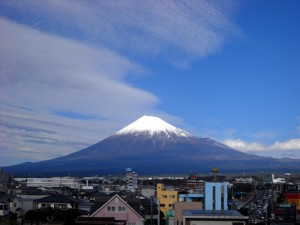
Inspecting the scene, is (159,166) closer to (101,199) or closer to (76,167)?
(76,167)

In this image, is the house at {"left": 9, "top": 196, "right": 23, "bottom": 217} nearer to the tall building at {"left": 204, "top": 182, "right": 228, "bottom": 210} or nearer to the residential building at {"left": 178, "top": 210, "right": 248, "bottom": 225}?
the tall building at {"left": 204, "top": 182, "right": 228, "bottom": 210}

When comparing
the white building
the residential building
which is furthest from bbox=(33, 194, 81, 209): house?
the white building

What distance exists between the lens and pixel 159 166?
154 metres

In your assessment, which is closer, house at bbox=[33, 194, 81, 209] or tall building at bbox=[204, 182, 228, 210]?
tall building at bbox=[204, 182, 228, 210]

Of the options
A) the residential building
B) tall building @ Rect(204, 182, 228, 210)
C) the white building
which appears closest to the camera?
the residential building

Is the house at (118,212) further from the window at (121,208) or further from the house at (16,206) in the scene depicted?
the house at (16,206)

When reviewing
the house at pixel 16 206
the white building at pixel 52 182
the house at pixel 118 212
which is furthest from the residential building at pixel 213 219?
the white building at pixel 52 182

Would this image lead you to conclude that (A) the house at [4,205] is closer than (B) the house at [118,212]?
No

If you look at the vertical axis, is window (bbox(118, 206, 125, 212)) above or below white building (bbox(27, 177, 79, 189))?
below

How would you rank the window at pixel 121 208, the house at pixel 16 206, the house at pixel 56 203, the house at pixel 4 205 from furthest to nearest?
the house at pixel 16 206
the house at pixel 56 203
the house at pixel 4 205
the window at pixel 121 208

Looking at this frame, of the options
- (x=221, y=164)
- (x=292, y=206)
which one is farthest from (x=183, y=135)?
(x=292, y=206)

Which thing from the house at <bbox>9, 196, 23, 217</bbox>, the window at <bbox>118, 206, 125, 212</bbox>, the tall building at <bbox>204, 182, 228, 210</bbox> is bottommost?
the house at <bbox>9, 196, 23, 217</bbox>

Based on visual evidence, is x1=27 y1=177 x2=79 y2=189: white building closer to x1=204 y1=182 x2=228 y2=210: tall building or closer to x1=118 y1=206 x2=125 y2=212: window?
x1=118 y1=206 x2=125 y2=212: window

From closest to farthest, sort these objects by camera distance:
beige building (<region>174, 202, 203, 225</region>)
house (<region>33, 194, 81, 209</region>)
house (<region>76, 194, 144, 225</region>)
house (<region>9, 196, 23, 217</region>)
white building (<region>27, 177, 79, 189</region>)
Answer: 1. beige building (<region>174, 202, 203, 225</region>)
2. house (<region>76, 194, 144, 225</region>)
3. house (<region>33, 194, 81, 209</region>)
4. house (<region>9, 196, 23, 217</region>)
5. white building (<region>27, 177, 79, 189</region>)
